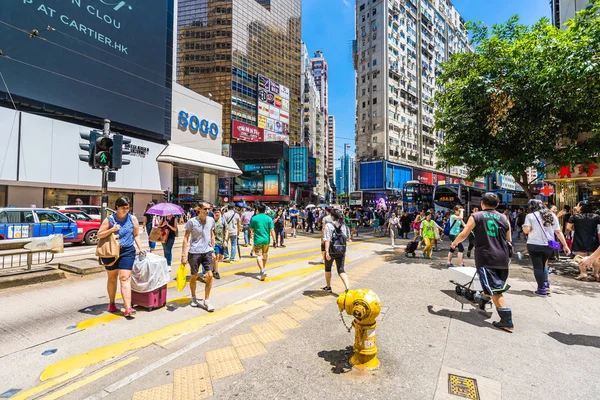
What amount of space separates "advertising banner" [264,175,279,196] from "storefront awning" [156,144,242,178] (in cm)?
1637

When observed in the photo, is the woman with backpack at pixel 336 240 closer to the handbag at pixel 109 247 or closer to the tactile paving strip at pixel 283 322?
the tactile paving strip at pixel 283 322

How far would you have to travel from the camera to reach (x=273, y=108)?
67375mm

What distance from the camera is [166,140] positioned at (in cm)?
2888

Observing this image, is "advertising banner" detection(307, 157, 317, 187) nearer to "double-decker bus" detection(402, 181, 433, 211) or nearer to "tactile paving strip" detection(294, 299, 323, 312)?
"double-decker bus" detection(402, 181, 433, 211)

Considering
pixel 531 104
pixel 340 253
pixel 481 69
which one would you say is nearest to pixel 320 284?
pixel 340 253

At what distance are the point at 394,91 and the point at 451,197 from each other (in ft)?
107

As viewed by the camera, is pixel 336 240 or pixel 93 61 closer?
pixel 336 240

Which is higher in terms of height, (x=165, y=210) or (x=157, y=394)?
(x=165, y=210)

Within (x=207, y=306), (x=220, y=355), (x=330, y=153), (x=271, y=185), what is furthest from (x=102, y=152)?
(x=330, y=153)

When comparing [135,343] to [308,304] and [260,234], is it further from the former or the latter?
[260,234]

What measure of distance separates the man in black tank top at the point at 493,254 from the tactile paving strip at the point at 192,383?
3757mm

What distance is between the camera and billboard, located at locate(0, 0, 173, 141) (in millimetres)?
18312

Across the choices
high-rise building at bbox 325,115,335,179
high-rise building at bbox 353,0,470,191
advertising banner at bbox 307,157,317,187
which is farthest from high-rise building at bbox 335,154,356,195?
high-rise building at bbox 353,0,470,191

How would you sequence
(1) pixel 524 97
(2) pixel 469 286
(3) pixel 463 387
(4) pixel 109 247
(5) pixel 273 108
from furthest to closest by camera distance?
1. (5) pixel 273 108
2. (1) pixel 524 97
3. (2) pixel 469 286
4. (4) pixel 109 247
5. (3) pixel 463 387
